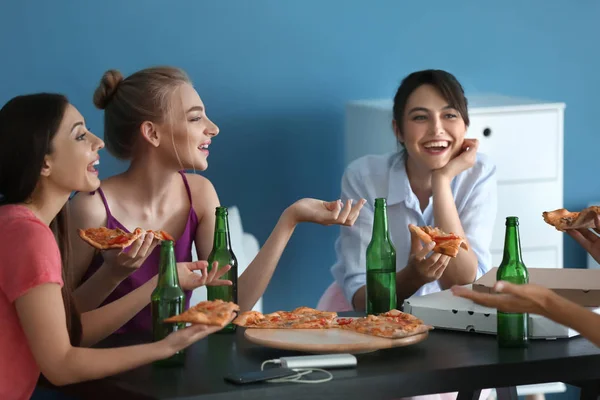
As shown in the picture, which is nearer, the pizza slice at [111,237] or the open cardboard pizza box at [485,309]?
the open cardboard pizza box at [485,309]

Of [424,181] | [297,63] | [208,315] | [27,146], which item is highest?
[297,63]

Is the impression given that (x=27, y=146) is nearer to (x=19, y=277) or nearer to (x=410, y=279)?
(x=19, y=277)

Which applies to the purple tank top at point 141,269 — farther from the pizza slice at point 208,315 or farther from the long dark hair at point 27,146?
the pizza slice at point 208,315

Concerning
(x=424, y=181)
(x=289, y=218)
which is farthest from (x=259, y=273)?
(x=424, y=181)

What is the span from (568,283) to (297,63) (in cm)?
176

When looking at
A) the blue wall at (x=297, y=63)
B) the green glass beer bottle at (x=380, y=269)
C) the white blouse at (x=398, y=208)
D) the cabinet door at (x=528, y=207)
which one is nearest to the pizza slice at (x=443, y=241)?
the green glass beer bottle at (x=380, y=269)

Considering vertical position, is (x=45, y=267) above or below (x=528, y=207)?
above

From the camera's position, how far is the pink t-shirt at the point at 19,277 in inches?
68.2

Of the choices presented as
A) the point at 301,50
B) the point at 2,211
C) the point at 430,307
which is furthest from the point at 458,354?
the point at 301,50

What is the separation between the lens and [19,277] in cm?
173

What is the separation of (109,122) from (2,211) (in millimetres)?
813

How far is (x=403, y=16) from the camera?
3.78 m

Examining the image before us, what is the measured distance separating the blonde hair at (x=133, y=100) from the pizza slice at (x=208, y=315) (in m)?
0.94

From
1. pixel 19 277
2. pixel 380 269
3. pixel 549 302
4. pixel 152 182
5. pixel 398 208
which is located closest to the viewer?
pixel 549 302
